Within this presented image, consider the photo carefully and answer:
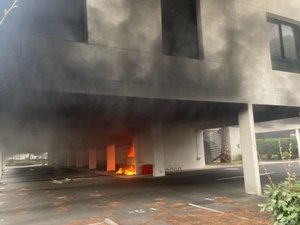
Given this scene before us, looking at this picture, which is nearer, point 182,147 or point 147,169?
point 147,169

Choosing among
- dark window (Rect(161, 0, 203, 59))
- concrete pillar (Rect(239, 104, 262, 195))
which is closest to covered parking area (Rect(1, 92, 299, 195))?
concrete pillar (Rect(239, 104, 262, 195))

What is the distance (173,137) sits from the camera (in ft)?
62.7

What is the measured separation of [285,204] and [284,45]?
8.21m

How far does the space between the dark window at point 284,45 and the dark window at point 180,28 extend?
10.8ft

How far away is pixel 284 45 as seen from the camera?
9.93 m

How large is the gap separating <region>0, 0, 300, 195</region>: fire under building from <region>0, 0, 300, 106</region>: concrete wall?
0.02 meters

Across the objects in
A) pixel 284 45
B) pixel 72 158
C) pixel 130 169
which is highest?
pixel 284 45

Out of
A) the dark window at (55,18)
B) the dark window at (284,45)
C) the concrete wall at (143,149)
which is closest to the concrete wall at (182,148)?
the concrete wall at (143,149)

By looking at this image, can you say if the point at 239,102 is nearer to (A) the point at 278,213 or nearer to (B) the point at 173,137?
(A) the point at 278,213

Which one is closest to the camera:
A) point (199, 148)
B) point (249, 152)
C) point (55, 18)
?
point (55, 18)

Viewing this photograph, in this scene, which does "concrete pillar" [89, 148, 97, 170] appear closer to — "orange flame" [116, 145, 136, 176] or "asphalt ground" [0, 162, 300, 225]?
"orange flame" [116, 145, 136, 176]

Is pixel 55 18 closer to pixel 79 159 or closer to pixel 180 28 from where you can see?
pixel 180 28

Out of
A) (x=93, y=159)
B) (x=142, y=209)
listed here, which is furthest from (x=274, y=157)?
(x=142, y=209)

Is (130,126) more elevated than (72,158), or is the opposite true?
(130,126)
